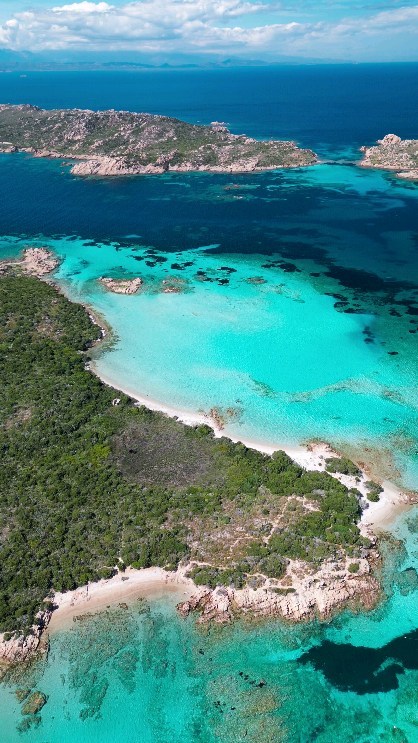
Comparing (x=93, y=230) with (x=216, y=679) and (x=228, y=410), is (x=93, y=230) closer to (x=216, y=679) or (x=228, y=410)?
(x=228, y=410)

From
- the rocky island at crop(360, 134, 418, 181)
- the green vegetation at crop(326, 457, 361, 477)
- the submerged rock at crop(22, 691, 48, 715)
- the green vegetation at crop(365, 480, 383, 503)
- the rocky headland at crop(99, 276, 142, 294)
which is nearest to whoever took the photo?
the submerged rock at crop(22, 691, 48, 715)

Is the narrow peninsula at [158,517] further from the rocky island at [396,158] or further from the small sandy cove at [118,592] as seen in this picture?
the rocky island at [396,158]

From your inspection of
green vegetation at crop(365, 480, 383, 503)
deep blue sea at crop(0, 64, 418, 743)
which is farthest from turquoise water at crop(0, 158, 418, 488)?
green vegetation at crop(365, 480, 383, 503)

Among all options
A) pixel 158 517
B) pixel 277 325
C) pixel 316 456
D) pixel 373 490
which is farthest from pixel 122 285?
pixel 373 490

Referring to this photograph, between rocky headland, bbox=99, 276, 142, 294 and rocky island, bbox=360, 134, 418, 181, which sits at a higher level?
rocky island, bbox=360, 134, 418, 181

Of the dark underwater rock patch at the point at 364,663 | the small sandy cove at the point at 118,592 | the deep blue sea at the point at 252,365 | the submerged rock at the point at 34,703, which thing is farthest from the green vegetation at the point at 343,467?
the submerged rock at the point at 34,703

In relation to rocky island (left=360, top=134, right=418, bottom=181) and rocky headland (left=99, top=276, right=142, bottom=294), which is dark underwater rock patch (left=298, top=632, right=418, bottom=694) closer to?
rocky headland (left=99, top=276, right=142, bottom=294)

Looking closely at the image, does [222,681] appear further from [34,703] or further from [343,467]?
[343,467]

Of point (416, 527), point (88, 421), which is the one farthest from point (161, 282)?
point (416, 527)
